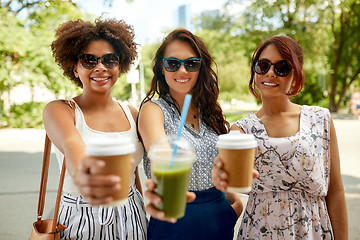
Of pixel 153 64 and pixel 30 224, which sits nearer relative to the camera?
pixel 153 64

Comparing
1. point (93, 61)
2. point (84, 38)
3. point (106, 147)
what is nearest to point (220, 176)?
point (106, 147)

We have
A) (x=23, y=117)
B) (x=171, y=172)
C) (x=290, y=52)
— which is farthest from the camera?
(x=23, y=117)

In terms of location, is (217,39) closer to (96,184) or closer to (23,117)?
(23,117)

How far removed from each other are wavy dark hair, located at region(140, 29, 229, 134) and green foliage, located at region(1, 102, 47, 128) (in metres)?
15.3

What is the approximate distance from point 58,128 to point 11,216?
3.89 meters

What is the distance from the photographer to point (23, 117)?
644 inches

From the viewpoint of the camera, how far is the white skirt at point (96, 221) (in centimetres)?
220

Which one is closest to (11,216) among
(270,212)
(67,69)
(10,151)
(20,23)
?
(67,69)

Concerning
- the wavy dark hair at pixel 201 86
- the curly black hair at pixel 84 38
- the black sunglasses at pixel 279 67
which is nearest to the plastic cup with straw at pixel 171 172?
the wavy dark hair at pixel 201 86

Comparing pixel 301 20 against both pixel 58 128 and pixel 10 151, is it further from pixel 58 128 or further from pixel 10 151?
pixel 58 128

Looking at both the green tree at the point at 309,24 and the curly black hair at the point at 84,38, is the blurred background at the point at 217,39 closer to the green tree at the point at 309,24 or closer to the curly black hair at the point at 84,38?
the green tree at the point at 309,24

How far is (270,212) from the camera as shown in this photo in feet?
7.39

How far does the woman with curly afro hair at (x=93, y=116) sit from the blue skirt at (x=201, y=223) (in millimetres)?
242

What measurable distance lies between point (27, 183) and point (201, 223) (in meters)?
5.72
